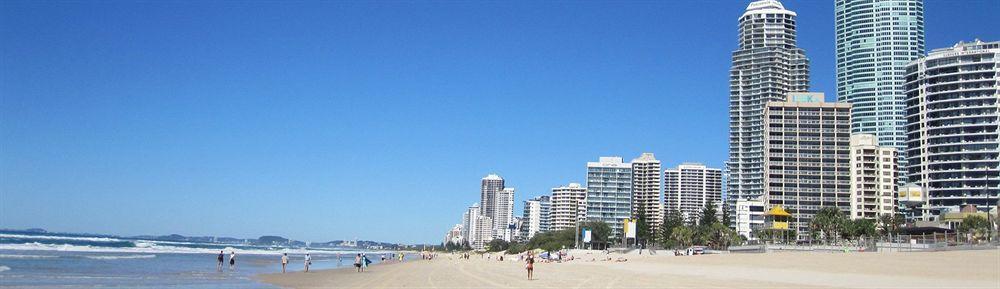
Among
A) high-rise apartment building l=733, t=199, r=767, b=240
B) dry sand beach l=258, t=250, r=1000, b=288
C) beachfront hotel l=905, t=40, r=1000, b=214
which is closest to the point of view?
dry sand beach l=258, t=250, r=1000, b=288

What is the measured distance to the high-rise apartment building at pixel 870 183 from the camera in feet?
481

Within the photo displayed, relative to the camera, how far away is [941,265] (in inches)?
1468

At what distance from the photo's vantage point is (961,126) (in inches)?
5138

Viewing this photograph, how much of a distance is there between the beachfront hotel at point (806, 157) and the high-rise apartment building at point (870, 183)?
1356mm

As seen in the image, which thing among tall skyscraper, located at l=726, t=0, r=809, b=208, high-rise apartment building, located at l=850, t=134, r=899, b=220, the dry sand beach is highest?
tall skyscraper, located at l=726, t=0, r=809, b=208

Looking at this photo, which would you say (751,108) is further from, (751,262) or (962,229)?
(751,262)

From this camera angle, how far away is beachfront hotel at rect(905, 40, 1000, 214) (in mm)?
127062

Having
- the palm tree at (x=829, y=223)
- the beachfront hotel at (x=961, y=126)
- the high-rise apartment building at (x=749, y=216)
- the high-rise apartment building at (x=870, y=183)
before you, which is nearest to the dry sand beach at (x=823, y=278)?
Answer: the palm tree at (x=829, y=223)

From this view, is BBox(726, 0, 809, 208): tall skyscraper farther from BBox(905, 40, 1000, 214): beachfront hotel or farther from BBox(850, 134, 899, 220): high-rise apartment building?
BBox(905, 40, 1000, 214): beachfront hotel

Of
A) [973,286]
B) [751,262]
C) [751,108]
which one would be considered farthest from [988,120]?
[973,286]

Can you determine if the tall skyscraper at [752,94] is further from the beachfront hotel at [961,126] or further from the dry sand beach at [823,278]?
the dry sand beach at [823,278]

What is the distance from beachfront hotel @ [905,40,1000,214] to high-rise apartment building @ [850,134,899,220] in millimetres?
11204

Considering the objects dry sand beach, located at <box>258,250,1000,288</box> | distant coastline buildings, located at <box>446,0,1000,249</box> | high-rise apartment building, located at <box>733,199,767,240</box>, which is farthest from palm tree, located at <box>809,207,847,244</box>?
dry sand beach, located at <box>258,250,1000,288</box>

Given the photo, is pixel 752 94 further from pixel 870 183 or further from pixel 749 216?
pixel 749 216
